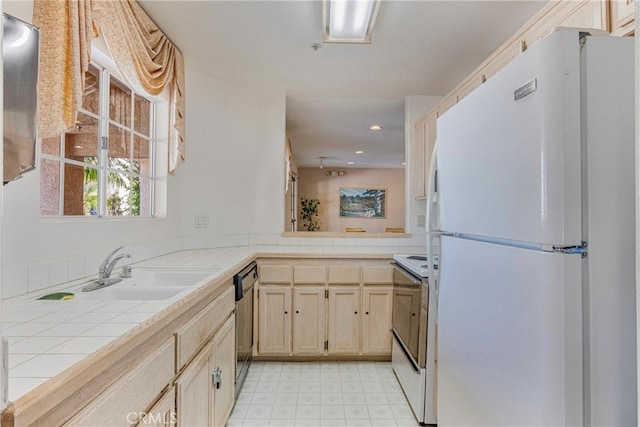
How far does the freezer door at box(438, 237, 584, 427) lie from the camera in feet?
2.30

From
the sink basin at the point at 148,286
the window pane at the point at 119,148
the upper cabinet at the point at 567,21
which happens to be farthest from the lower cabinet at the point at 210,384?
the upper cabinet at the point at 567,21

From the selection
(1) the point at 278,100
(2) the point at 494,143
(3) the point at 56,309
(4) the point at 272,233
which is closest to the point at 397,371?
(4) the point at 272,233

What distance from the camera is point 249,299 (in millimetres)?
2191

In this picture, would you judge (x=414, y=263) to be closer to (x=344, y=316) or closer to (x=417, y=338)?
(x=417, y=338)

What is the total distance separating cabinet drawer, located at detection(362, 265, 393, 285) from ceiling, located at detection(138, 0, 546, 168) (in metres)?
1.59

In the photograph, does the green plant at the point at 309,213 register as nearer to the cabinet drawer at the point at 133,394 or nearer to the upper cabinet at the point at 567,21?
the upper cabinet at the point at 567,21

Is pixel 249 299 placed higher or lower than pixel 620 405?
lower

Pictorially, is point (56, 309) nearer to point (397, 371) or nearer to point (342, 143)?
point (397, 371)

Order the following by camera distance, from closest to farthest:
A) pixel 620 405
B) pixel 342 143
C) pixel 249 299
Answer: pixel 620 405, pixel 249 299, pixel 342 143

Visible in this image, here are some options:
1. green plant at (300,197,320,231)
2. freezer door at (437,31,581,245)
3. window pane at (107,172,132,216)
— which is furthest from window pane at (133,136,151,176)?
green plant at (300,197,320,231)

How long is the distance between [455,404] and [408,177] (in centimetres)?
220

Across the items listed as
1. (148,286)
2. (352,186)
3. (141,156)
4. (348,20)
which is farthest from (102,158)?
(352,186)

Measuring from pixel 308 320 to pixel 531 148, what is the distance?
6.91 ft

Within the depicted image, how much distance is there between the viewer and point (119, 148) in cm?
189
